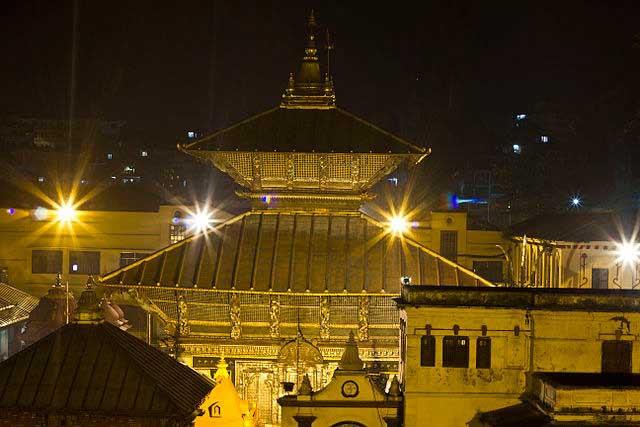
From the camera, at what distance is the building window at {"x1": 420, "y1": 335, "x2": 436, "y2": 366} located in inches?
933

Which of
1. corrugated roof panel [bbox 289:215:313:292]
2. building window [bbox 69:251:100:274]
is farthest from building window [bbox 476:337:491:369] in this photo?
building window [bbox 69:251:100:274]

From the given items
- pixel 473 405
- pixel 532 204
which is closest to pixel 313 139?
pixel 473 405

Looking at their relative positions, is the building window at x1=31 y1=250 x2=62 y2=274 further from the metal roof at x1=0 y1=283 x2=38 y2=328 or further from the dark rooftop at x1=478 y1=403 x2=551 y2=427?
the dark rooftop at x1=478 y1=403 x2=551 y2=427

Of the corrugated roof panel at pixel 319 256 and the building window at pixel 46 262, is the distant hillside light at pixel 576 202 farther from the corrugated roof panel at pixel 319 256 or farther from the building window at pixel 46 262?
the corrugated roof panel at pixel 319 256

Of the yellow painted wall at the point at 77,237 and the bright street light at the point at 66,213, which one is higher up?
the bright street light at the point at 66,213

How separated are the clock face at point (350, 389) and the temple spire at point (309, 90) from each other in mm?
9412

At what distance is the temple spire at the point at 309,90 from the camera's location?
30.3 metres

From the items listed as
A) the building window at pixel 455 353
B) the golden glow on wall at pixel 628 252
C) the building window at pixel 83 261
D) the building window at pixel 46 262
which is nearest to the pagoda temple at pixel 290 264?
the building window at pixel 455 353

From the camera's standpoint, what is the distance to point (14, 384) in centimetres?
2014

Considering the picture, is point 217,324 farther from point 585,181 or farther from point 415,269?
point 585,181

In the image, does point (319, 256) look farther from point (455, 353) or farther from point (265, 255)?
point (455, 353)

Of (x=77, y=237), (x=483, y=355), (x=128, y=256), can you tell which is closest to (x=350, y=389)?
(x=483, y=355)

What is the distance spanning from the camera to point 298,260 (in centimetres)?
2775

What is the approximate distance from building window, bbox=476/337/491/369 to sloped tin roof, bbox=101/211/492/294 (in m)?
3.60
